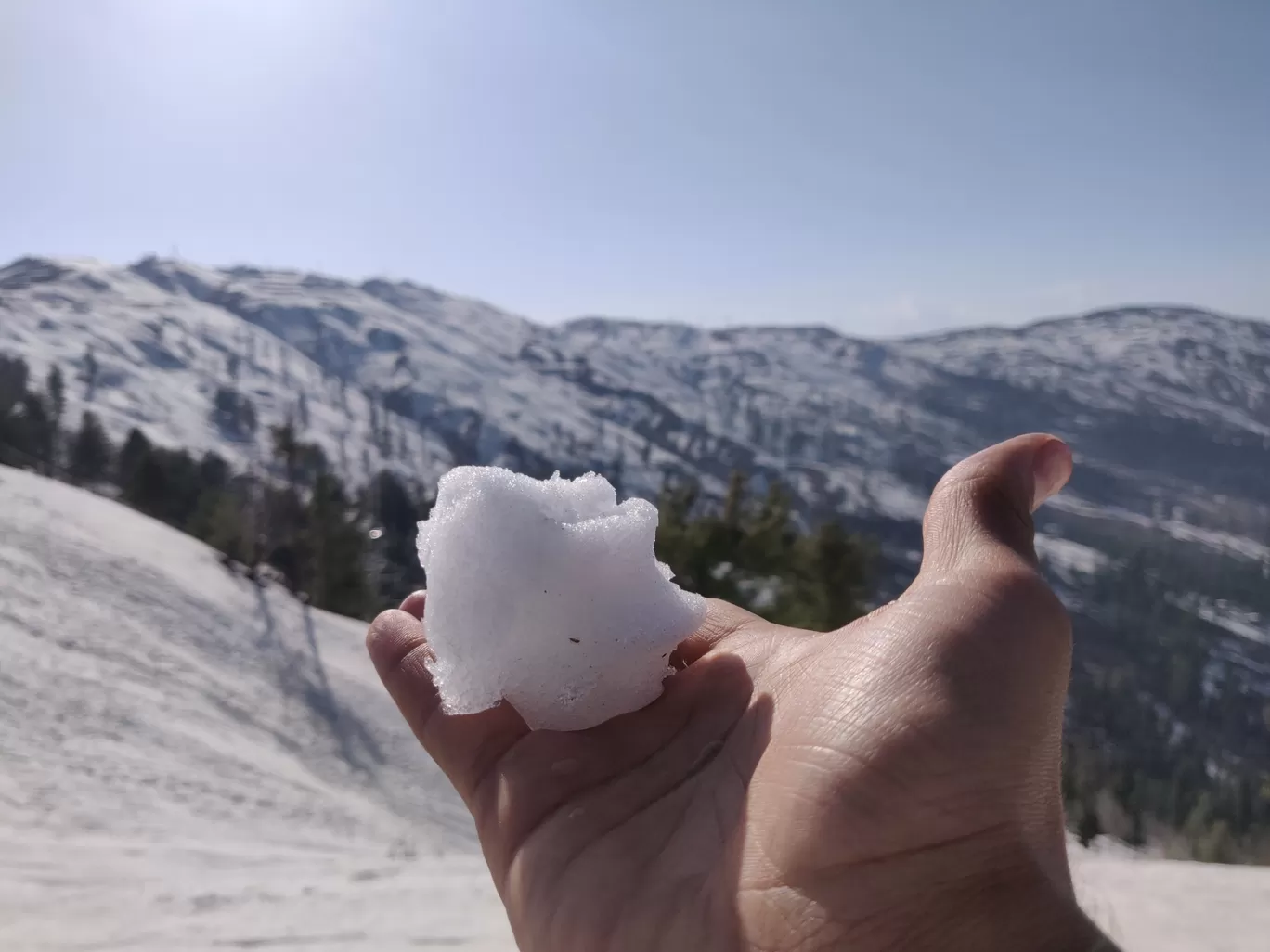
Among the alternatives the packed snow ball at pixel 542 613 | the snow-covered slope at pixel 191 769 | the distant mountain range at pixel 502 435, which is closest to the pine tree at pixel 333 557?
the snow-covered slope at pixel 191 769

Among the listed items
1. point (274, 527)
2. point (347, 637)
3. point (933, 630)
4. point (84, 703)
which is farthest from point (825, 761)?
point (274, 527)

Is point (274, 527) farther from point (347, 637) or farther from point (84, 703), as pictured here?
point (84, 703)

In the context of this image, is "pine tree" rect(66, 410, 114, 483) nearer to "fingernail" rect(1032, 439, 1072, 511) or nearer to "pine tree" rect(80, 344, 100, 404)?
"pine tree" rect(80, 344, 100, 404)

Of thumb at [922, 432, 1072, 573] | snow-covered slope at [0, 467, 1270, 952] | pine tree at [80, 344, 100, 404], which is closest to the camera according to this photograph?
thumb at [922, 432, 1072, 573]

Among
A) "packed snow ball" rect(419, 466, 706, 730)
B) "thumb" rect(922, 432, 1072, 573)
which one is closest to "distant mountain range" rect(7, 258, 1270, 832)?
"packed snow ball" rect(419, 466, 706, 730)

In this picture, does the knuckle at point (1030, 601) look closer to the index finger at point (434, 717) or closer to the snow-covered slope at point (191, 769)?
the index finger at point (434, 717)

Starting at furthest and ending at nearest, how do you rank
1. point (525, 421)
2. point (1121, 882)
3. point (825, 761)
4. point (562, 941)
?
point (525, 421) < point (1121, 882) < point (562, 941) < point (825, 761)
